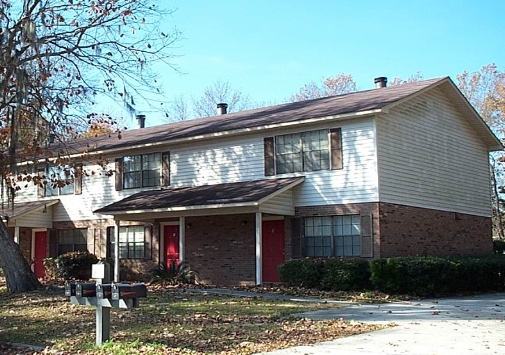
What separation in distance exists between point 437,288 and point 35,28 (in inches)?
495

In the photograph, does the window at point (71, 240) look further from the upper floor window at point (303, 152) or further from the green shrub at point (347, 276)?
the green shrub at point (347, 276)

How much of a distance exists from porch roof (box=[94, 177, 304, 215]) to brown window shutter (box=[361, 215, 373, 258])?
256 cm

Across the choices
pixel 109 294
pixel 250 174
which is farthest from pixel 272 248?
pixel 109 294

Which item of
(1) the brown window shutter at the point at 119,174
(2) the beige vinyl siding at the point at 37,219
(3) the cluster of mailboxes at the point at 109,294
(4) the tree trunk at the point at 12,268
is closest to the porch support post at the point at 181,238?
(1) the brown window shutter at the point at 119,174

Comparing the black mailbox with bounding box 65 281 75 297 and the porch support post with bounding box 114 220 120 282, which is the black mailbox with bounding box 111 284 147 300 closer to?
the black mailbox with bounding box 65 281 75 297

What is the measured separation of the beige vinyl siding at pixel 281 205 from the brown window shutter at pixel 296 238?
33 centimetres

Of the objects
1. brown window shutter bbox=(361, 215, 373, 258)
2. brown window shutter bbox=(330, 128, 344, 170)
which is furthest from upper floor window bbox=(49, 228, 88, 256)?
brown window shutter bbox=(361, 215, 373, 258)

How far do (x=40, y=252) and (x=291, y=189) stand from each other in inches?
567

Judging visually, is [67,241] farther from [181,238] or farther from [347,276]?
[347,276]

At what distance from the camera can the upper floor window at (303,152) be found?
20719 millimetres

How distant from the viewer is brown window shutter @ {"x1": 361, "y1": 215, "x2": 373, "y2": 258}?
19.8 meters

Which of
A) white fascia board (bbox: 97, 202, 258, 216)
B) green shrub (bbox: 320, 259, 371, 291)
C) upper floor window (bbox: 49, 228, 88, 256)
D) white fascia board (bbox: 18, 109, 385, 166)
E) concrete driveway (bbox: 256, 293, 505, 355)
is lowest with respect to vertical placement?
concrete driveway (bbox: 256, 293, 505, 355)

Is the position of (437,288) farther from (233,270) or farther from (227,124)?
(227,124)

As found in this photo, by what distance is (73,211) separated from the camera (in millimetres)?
28375
